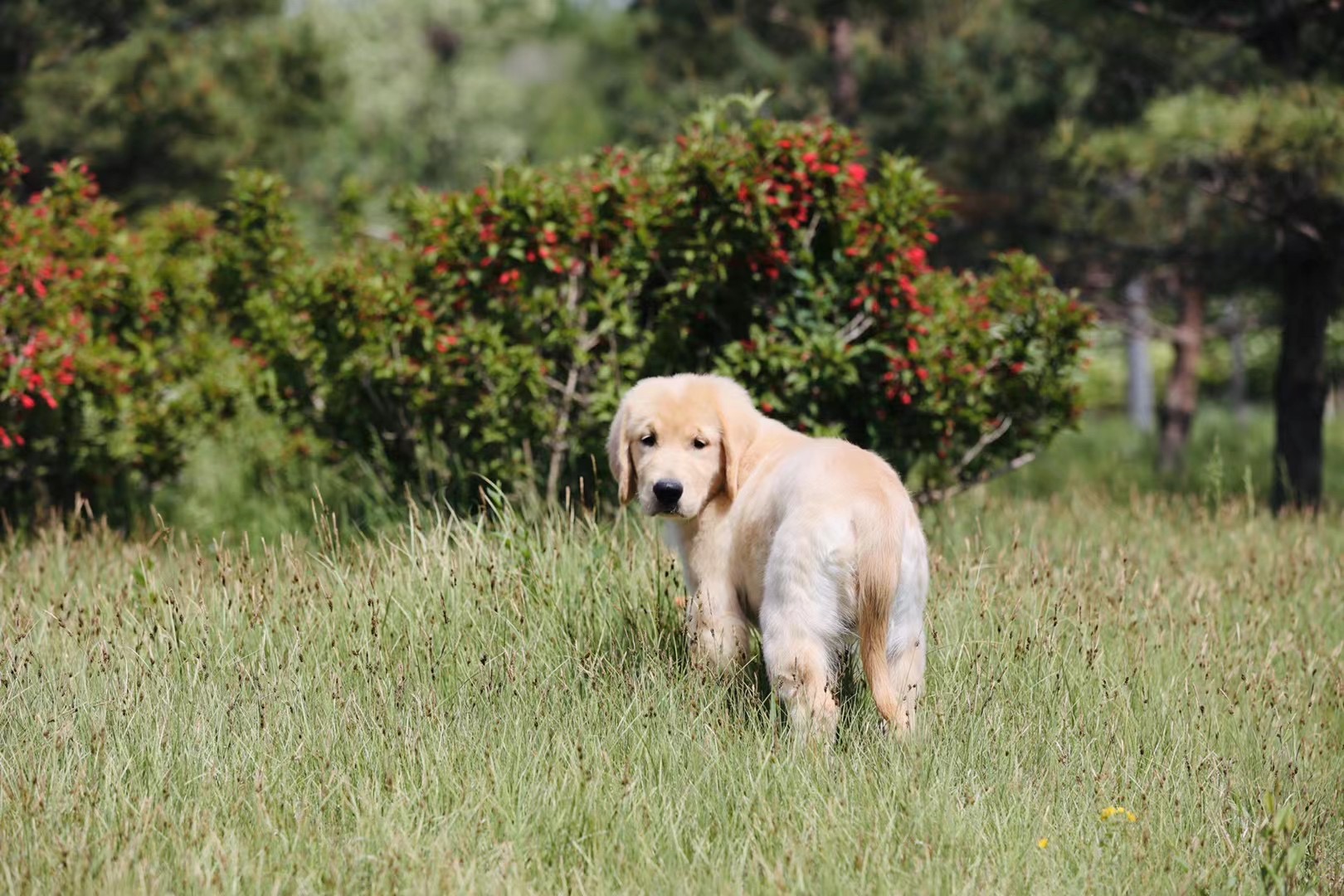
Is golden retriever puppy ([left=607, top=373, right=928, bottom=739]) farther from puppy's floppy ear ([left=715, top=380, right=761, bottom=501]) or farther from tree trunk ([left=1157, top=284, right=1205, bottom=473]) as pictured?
tree trunk ([left=1157, top=284, right=1205, bottom=473])

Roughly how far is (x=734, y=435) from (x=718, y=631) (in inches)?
26.7

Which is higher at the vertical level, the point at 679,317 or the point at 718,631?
the point at 679,317

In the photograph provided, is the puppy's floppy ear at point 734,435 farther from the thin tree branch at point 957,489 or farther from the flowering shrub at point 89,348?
the flowering shrub at point 89,348

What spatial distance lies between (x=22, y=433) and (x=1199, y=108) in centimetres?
809

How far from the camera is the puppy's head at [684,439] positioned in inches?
172

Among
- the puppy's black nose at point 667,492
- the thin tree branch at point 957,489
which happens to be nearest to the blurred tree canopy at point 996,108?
the thin tree branch at point 957,489

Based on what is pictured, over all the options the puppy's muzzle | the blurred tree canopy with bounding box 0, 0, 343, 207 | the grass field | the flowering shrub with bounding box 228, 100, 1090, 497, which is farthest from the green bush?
the blurred tree canopy with bounding box 0, 0, 343, 207

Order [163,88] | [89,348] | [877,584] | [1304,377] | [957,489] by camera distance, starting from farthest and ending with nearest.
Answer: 1. [163,88]
2. [1304,377]
3. [957,489]
4. [89,348]
5. [877,584]

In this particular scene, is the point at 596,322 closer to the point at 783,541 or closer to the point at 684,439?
the point at 684,439

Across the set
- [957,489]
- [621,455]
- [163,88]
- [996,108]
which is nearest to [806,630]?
[621,455]

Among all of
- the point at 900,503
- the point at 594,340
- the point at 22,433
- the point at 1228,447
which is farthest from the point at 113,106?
the point at 1228,447

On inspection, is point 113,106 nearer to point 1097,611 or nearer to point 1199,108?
point 1199,108

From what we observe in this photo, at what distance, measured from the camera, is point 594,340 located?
292 inches

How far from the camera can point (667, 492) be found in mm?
4344
